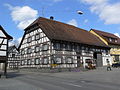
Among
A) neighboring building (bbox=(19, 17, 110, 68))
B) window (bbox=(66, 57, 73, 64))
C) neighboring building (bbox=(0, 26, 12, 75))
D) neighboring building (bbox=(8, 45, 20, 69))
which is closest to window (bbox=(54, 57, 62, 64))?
Result: neighboring building (bbox=(19, 17, 110, 68))

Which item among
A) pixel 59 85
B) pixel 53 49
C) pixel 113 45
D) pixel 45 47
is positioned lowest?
pixel 59 85

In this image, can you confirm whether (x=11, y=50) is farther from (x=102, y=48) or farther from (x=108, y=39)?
(x=108, y=39)

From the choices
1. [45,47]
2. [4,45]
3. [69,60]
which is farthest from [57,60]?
[4,45]

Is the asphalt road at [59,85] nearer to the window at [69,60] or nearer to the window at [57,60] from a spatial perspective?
the window at [57,60]

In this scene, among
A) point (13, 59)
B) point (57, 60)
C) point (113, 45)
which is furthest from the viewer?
point (113, 45)

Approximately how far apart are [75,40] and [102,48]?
1091cm

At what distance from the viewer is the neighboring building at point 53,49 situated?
29312mm

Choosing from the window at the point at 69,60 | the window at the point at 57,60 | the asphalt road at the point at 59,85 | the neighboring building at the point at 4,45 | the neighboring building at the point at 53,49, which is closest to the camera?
the asphalt road at the point at 59,85

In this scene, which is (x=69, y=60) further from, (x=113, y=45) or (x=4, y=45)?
(x=113, y=45)

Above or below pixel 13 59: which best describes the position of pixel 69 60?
below

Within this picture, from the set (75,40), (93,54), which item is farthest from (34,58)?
(93,54)

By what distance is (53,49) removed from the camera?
2900cm

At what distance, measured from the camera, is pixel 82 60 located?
34031 millimetres

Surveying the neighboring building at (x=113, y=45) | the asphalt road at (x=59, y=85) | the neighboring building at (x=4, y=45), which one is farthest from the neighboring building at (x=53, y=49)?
the asphalt road at (x=59, y=85)
